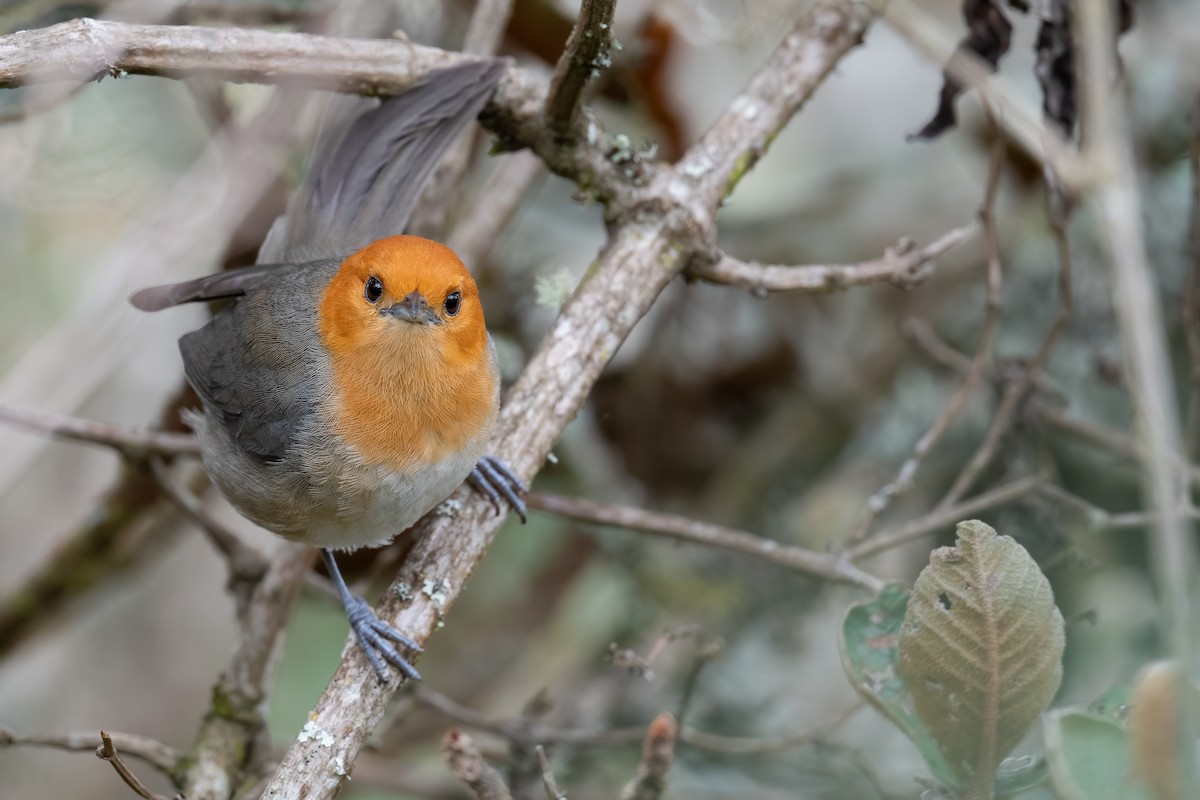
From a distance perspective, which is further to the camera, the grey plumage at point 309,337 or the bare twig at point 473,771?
the grey plumage at point 309,337

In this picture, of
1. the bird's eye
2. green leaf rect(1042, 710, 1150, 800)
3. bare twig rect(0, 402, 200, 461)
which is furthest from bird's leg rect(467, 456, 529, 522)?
green leaf rect(1042, 710, 1150, 800)

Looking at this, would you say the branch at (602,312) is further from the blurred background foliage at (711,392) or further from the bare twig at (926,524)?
the bare twig at (926,524)

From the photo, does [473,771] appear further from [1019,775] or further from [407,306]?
[407,306]

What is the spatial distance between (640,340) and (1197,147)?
1.79 meters

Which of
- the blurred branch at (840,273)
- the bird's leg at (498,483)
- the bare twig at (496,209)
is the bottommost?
the bird's leg at (498,483)

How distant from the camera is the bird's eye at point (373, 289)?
9.57 feet

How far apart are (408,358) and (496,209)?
38.5 inches

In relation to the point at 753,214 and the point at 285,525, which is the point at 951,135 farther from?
the point at 285,525

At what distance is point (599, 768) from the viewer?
132 inches

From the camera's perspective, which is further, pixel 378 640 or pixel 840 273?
pixel 840 273

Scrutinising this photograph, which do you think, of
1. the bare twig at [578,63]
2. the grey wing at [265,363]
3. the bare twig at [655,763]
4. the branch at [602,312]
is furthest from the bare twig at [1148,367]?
the grey wing at [265,363]

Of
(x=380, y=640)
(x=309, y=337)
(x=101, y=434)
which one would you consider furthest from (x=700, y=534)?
(x=101, y=434)

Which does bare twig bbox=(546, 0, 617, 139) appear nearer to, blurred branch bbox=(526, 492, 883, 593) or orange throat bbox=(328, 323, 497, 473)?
orange throat bbox=(328, 323, 497, 473)

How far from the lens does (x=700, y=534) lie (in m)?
3.10
